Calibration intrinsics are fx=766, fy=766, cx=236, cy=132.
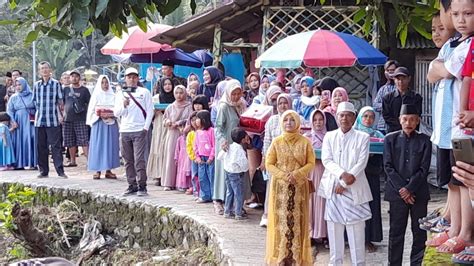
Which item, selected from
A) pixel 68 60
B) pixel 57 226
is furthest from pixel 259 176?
pixel 68 60

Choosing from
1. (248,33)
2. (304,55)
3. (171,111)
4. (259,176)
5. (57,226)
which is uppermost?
(248,33)

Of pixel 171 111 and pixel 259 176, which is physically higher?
pixel 171 111

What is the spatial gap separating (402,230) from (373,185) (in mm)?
963

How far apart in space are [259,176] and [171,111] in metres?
2.06

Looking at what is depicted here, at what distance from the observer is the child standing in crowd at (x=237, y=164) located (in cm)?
857

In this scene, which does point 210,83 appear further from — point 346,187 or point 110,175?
point 346,187

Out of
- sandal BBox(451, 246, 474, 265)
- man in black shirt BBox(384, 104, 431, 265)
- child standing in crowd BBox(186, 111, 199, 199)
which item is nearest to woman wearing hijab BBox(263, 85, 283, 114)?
child standing in crowd BBox(186, 111, 199, 199)

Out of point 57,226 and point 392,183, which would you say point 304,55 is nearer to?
point 392,183

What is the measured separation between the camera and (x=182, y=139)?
1066 cm

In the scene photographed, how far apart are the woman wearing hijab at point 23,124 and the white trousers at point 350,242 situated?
26.3 feet

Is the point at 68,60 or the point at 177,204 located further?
the point at 68,60

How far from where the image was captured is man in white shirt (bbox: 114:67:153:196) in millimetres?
10125

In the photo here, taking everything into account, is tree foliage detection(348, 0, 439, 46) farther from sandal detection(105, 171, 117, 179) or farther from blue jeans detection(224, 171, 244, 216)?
sandal detection(105, 171, 117, 179)

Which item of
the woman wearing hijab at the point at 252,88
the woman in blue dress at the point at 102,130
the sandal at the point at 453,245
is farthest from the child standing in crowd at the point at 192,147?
the sandal at the point at 453,245
